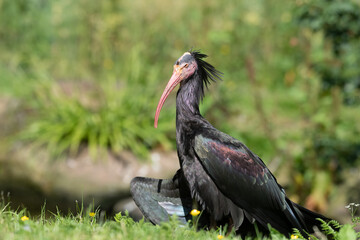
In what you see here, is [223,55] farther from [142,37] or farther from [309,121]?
[309,121]

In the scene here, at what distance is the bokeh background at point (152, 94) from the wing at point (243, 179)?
8.14 feet

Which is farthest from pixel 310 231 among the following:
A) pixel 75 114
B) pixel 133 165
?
pixel 75 114

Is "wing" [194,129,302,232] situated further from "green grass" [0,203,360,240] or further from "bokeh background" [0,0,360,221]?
"bokeh background" [0,0,360,221]

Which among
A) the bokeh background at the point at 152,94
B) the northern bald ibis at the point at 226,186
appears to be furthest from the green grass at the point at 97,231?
the bokeh background at the point at 152,94

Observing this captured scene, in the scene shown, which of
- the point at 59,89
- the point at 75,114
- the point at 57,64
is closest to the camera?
the point at 75,114

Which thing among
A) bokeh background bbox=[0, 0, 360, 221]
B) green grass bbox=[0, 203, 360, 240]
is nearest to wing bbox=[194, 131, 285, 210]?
green grass bbox=[0, 203, 360, 240]

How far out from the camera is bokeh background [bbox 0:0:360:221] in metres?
6.40

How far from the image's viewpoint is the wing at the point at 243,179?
352cm

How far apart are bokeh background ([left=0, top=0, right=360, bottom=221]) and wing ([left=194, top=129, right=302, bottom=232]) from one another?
2.48 m

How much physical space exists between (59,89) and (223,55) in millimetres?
2939

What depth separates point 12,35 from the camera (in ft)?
35.6

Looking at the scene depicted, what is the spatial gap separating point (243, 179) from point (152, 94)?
4.72 metres

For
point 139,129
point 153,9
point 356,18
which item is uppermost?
point 153,9

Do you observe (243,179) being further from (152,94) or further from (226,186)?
(152,94)
